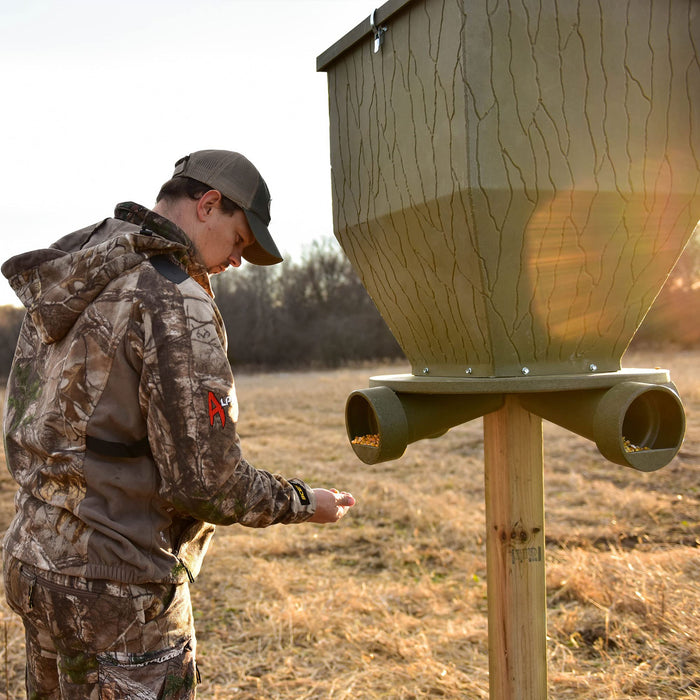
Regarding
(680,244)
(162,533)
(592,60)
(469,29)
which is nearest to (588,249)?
(680,244)

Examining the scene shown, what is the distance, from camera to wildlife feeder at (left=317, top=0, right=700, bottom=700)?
1965mm

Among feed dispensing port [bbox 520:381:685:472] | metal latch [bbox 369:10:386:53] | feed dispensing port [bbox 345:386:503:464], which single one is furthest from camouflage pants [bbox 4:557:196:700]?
metal latch [bbox 369:10:386:53]

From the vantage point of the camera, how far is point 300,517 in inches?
82.0

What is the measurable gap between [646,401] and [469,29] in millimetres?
1251

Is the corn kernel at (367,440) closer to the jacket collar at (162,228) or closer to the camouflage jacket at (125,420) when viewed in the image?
the camouflage jacket at (125,420)

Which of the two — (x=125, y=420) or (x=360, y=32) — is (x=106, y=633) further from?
(x=360, y=32)

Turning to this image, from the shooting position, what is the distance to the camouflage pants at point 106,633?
1854mm

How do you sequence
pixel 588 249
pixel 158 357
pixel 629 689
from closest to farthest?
pixel 158 357 → pixel 588 249 → pixel 629 689

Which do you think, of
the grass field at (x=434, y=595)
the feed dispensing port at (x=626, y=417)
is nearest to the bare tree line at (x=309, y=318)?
the grass field at (x=434, y=595)

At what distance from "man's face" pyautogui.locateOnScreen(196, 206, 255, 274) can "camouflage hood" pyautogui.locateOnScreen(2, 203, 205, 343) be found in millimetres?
79

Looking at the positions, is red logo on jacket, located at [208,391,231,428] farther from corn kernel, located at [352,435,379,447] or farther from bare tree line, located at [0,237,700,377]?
bare tree line, located at [0,237,700,377]

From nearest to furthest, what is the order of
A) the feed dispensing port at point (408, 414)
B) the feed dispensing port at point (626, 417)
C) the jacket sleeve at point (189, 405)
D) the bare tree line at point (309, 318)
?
the jacket sleeve at point (189, 405) → the feed dispensing port at point (626, 417) → the feed dispensing port at point (408, 414) → the bare tree line at point (309, 318)

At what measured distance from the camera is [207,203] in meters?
2.16

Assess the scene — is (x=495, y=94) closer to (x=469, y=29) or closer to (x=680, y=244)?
(x=469, y=29)
